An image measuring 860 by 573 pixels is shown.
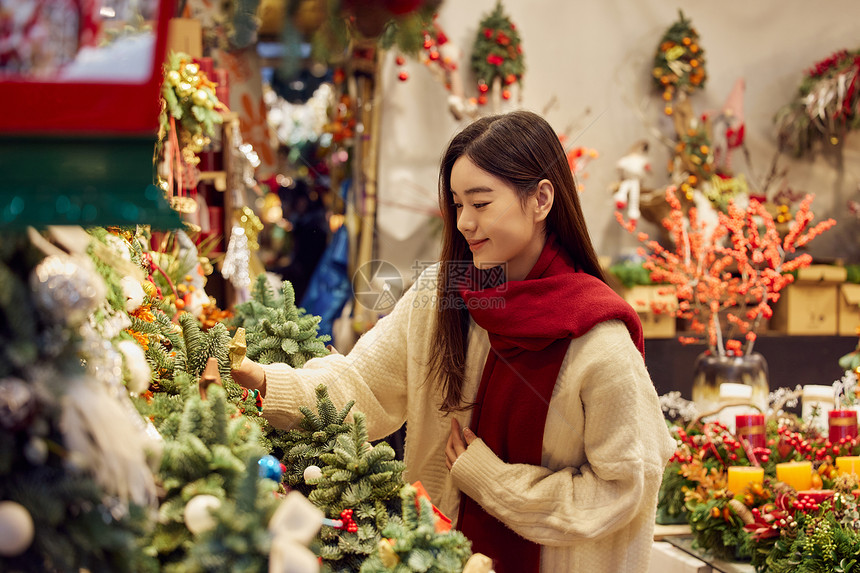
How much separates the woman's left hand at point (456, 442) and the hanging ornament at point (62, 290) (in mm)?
828

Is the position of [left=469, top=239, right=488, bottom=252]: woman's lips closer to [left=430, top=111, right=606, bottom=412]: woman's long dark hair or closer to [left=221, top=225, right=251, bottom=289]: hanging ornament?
[left=430, top=111, right=606, bottom=412]: woman's long dark hair

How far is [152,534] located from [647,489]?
827mm

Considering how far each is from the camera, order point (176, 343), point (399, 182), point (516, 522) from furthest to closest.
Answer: point (399, 182) < point (516, 522) < point (176, 343)

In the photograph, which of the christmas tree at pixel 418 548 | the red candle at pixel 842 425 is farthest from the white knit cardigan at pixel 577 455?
the red candle at pixel 842 425

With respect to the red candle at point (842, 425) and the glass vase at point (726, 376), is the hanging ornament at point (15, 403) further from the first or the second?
the glass vase at point (726, 376)

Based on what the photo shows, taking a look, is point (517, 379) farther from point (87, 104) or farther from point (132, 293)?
point (87, 104)

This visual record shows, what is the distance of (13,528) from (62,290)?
0.18 m

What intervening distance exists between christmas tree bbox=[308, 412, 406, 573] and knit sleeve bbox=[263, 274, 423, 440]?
1.06ft

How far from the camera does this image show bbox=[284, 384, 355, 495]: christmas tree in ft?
3.62

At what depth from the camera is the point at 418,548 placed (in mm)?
821

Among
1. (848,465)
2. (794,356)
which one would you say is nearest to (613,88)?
(794,356)

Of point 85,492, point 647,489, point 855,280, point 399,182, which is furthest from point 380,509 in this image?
point 855,280

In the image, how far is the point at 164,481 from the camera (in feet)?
2.31

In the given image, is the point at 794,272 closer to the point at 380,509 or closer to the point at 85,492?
the point at 380,509
